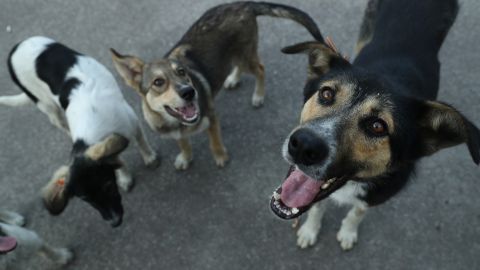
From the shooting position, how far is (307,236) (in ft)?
12.9

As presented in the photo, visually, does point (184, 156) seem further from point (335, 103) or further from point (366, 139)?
point (366, 139)

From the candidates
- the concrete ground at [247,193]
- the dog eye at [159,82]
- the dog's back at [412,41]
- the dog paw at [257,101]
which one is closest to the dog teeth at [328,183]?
the dog's back at [412,41]

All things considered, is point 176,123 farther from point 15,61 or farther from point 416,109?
point 416,109

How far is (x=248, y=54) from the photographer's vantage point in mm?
4438

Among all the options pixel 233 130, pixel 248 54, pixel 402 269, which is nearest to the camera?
pixel 402 269

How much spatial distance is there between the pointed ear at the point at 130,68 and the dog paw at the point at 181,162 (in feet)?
3.04

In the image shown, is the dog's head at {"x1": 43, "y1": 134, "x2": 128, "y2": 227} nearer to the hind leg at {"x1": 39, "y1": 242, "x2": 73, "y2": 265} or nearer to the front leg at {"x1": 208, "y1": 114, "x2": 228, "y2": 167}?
the hind leg at {"x1": 39, "y1": 242, "x2": 73, "y2": 265}

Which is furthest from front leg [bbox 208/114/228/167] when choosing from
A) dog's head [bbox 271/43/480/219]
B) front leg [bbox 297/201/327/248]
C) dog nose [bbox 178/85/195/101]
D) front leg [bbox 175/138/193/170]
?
dog's head [bbox 271/43/480/219]

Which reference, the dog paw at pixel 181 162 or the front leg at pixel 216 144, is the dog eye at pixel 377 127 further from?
the dog paw at pixel 181 162

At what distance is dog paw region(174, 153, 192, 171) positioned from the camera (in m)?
4.49

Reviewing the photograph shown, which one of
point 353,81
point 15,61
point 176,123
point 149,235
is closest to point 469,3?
point 353,81

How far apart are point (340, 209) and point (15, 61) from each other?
Answer: 3.58 metres

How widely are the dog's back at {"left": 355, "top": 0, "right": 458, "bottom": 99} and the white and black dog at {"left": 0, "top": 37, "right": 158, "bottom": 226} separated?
2257 millimetres

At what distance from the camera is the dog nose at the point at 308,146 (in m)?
2.29
